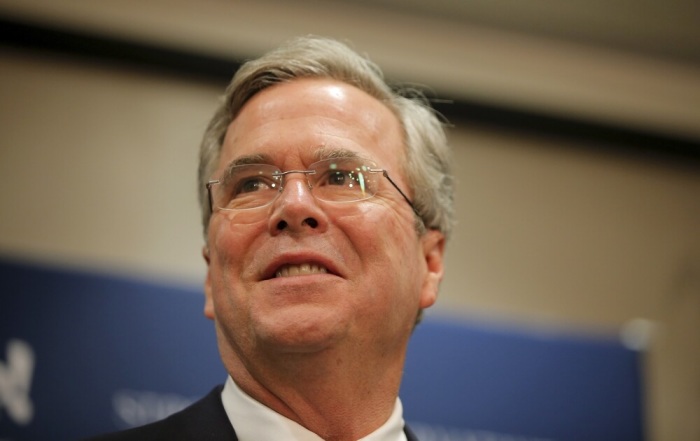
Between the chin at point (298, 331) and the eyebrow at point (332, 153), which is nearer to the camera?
the chin at point (298, 331)

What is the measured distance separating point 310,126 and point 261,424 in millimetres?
618

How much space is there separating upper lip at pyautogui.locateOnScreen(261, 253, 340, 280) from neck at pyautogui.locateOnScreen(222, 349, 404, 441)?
0.15 metres

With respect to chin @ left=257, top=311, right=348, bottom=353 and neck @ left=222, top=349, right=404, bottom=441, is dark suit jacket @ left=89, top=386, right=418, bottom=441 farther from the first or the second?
chin @ left=257, top=311, right=348, bottom=353

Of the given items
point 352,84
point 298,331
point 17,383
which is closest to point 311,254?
point 298,331

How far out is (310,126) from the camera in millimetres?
1770

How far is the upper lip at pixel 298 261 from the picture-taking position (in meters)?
1.57

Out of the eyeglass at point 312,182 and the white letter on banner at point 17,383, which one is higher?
the eyeglass at point 312,182

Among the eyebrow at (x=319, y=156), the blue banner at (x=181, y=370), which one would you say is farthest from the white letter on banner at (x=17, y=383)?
the eyebrow at (x=319, y=156)

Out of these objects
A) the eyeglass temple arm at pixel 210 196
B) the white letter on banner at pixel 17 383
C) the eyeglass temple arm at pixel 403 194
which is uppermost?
the eyeglass temple arm at pixel 403 194

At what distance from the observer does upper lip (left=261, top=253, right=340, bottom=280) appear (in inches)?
61.7

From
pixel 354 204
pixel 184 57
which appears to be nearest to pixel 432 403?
pixel 354 204

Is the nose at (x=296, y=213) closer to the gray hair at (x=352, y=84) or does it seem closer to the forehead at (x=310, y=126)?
the forehead at (x=310, y=126)

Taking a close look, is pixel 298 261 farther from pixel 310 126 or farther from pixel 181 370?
pixel 181 370

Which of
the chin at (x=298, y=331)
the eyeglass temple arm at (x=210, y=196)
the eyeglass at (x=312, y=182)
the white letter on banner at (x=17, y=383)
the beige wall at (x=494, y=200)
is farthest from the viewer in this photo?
the beige wall at (x=494, y=200)
